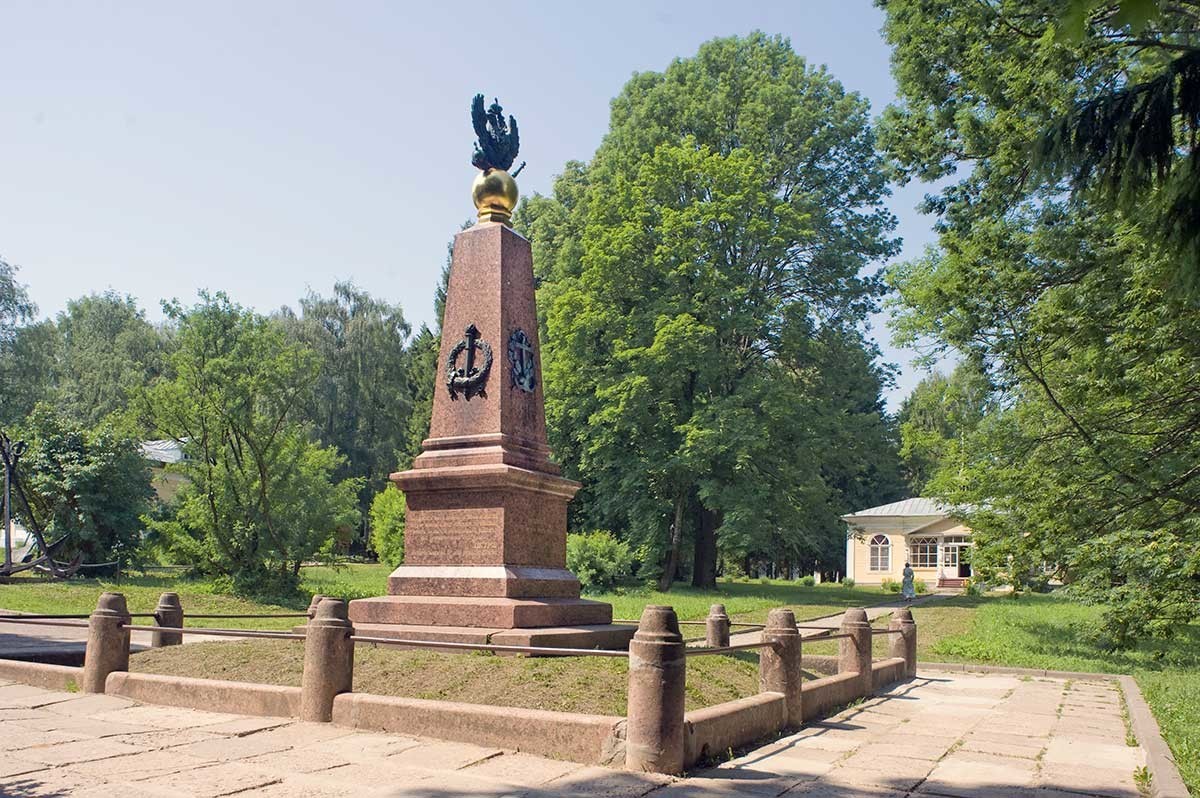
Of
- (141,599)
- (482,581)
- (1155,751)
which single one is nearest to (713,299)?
(141,599)

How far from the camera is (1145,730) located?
886 centimetres

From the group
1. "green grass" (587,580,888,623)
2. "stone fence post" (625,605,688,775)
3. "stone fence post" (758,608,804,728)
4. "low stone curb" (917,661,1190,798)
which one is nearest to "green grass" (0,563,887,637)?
"green grass" (587,580,888,623)

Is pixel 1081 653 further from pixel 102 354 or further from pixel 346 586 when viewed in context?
pixel 102 354

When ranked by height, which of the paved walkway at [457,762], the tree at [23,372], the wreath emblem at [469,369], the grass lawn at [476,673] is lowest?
the paved walkway at [457,762]

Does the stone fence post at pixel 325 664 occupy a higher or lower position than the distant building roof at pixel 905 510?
lower

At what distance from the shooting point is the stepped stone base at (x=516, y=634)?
32.3 feet

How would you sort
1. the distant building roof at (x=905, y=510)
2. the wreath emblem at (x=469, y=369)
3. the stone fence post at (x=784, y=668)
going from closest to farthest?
the stone fence post at (x=784, y=668) → the wreath emblem at (x=469, y=369) → the distant building roof at (x=905, y=510)

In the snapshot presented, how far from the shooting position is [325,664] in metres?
8.23

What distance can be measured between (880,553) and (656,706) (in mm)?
51846

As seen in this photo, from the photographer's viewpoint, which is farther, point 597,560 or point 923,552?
point 923,552

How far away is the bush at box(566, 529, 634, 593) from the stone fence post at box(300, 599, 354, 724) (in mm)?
20693

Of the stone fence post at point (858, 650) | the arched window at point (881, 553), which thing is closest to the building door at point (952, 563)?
the arched window at point (881, 553)

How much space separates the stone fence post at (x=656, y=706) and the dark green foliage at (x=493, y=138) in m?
8.28

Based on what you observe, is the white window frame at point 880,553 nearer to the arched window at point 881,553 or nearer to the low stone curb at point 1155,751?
the arched window at point 881,553
